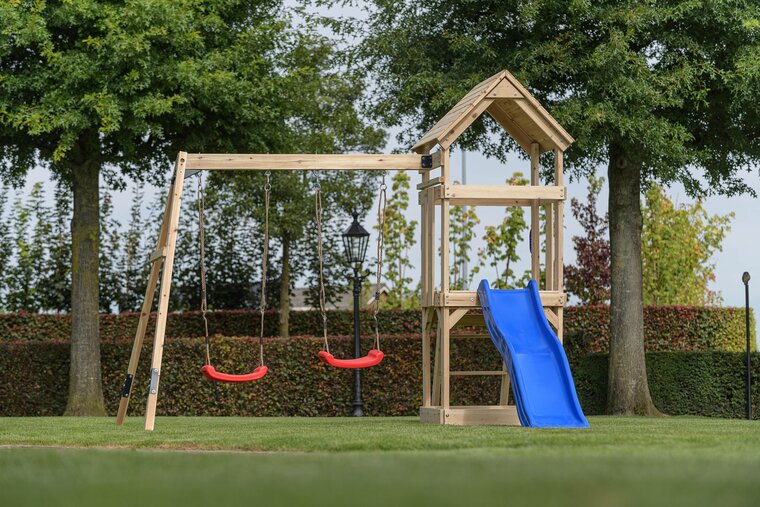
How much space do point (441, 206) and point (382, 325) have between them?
857 cm

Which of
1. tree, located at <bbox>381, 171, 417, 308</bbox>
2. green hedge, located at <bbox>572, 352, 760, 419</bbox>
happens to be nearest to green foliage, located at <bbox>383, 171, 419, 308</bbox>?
tree, located at <bbox>381, 171, 417, 308</bbox>

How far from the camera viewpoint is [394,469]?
6258mm

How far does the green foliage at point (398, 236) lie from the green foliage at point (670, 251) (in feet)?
18.9

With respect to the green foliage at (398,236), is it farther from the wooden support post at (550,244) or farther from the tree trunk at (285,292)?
the wooden support post at (550,244)

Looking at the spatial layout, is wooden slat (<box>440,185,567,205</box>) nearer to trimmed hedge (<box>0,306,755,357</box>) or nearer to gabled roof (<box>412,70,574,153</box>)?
gabled roof (<box>412,70,574,153</box>)

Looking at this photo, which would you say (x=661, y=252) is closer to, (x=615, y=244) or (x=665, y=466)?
(x=615, y=244)

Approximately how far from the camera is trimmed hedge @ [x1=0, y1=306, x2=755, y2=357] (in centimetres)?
2052

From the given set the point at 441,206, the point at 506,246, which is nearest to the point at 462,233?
the point at 506,246

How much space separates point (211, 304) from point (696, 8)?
11.7 m

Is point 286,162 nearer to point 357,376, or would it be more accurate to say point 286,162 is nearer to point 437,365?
point 437,365

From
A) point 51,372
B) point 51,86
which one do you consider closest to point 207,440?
point 51,86

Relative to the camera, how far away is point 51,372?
721 inches

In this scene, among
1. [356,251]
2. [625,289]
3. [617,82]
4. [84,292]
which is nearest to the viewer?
[617,82]

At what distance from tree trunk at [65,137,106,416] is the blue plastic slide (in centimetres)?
730
